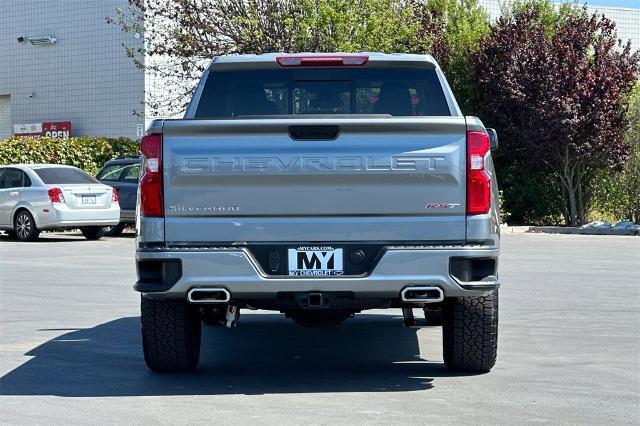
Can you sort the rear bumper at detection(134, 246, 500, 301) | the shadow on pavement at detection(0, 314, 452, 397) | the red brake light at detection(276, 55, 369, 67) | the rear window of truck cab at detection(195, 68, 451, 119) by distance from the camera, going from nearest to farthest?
the rear bumper at detection(134, 246, 500, 301)
the shadow on pavement at detection(0, 314, 452, 397)
the red brake light at detection(276, 55, 369, 67)
the rear window of truck cab at detection(195, 68, 451, 119)

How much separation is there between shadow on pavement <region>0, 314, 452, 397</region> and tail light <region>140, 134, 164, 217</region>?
1.14m

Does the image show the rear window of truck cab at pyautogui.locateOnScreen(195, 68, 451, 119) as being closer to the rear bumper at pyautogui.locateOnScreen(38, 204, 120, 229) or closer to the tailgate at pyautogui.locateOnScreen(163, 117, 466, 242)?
the tailgate at pyautogui.locateOnScreen(163, 117, 466, 242)

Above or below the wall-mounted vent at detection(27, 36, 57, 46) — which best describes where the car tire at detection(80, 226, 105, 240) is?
below

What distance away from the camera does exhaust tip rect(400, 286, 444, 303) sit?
783 cm

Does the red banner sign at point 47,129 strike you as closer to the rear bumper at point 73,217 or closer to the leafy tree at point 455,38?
the leafy tree at point 455,38

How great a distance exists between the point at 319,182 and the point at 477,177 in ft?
3.16

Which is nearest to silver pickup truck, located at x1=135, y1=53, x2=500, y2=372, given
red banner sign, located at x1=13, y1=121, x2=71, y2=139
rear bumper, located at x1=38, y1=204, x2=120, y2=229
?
rear bumper, located at x1=38, y1=204, x2=120, y2=229

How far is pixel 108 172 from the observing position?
1118 inches

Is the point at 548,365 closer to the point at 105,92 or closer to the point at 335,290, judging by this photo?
the point at 335,290

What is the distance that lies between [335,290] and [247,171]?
2.95ft

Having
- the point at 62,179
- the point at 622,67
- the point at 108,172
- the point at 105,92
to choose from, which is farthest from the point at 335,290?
the point at 105,92

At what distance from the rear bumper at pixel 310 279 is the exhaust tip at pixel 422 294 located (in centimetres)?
3

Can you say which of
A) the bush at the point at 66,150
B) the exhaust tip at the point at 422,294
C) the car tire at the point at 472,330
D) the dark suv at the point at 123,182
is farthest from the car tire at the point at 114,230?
the exhaust tip at the point at 422,294

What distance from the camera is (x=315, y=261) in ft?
25.9
